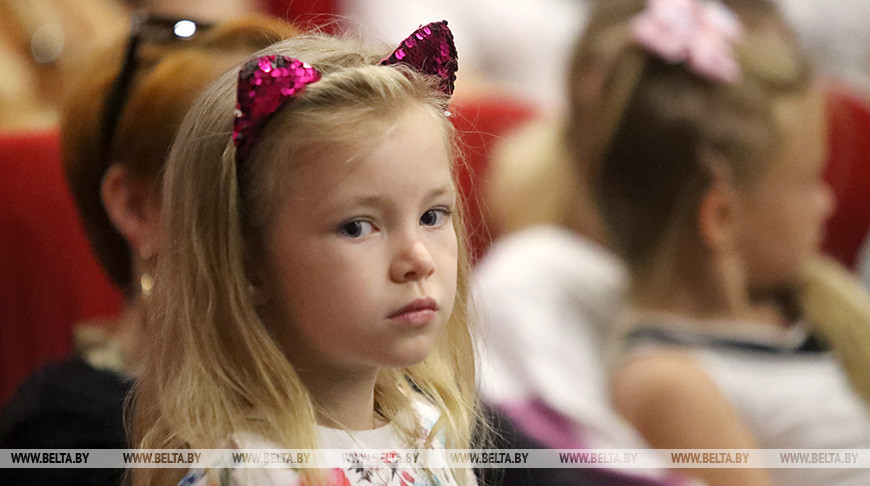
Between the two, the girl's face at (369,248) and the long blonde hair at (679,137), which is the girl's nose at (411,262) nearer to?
the girl's face at (369,248)

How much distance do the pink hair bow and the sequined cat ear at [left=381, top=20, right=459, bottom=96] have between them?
0.45 m

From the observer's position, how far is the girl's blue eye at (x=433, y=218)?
1.23 feet

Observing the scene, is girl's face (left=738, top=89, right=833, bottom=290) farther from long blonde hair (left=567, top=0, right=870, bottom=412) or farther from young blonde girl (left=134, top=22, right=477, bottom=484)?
young blonde girl (left=134, top=22, right=477, bottom=484)

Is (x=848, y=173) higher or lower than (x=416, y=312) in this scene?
lower

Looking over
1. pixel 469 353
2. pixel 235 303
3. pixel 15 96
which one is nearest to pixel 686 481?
pixel 469 353

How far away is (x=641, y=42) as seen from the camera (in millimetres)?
815

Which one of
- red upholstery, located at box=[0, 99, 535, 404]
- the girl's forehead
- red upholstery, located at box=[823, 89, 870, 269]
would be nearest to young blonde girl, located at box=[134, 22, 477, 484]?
the girl's forehead

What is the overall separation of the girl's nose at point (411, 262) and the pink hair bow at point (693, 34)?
51cm

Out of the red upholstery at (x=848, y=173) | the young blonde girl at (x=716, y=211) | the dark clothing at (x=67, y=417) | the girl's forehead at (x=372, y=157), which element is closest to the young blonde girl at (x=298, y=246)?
the girl's forehead at (x=372, y=157)

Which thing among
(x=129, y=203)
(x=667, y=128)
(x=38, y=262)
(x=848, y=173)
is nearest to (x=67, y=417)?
(x=129, y=203)

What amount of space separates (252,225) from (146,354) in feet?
0.24

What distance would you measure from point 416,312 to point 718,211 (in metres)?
0.49

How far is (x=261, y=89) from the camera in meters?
0.35

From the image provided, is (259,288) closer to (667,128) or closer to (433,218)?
(433,218)
